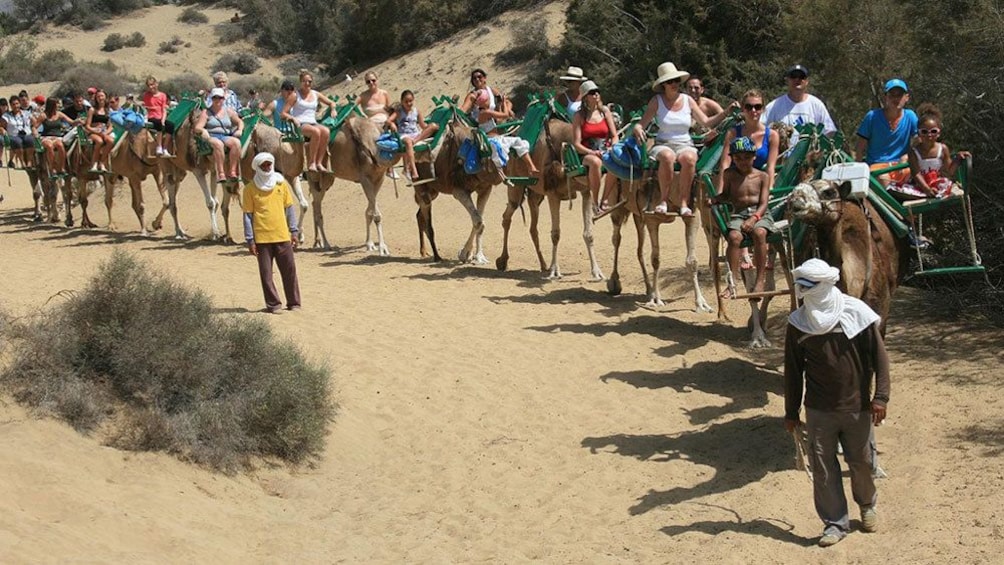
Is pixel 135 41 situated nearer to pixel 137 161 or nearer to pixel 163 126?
pixel 137 161

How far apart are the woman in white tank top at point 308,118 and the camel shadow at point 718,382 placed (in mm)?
8676

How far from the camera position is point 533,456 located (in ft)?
33.3

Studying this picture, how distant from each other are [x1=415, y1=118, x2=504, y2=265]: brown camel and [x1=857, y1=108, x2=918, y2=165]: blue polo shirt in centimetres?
684

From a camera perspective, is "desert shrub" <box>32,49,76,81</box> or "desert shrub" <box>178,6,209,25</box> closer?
"desert shrub" <box>32,49,76,81</box>

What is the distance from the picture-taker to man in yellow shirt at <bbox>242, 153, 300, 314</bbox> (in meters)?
13.8

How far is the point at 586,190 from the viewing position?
53.4 ft

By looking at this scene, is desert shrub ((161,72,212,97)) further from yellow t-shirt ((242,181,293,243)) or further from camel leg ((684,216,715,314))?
camel leg ((684,216,715,314))

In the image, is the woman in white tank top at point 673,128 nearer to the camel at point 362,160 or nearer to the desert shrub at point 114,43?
the camel at point 362,160

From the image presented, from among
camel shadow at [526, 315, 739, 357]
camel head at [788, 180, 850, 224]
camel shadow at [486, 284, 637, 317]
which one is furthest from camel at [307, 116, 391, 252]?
camel head at [788, 180, 850, 224]

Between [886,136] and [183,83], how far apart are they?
44405 millimetres

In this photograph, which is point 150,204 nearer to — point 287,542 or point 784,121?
point 784,121

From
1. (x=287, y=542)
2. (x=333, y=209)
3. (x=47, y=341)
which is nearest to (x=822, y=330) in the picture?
(x=287, y=542)

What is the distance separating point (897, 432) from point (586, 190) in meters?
7.15

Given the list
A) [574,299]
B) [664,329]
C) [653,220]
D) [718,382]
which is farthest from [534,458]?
[574,299]
